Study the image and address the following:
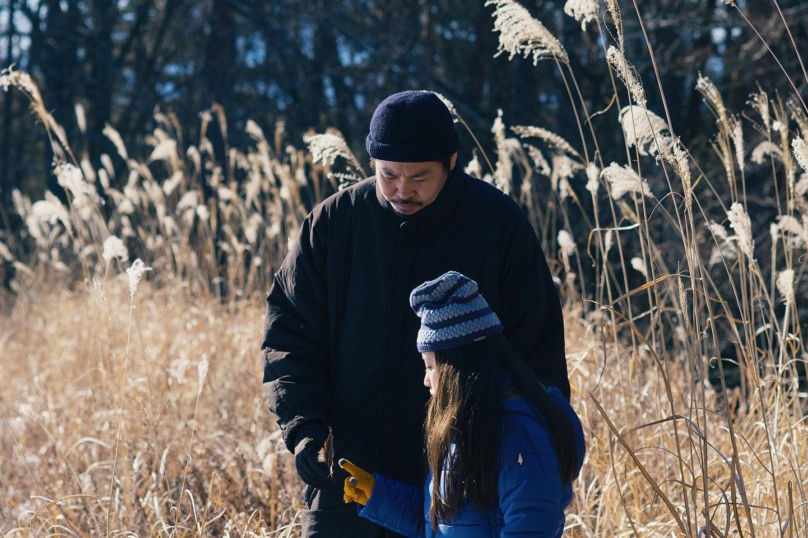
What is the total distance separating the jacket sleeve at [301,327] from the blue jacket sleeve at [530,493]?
63 cm

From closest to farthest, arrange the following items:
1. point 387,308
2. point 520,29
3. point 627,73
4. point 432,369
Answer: point 432,369
point 627,73
point 387,308
point 520,29

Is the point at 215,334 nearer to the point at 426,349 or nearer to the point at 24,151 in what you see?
the point at 426,349

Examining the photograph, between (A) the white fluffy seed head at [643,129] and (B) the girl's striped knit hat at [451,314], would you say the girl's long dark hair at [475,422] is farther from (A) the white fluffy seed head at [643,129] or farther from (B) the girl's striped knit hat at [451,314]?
(A) the white fluffy seed head at [643,129]

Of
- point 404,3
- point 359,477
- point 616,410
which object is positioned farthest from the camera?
point 404,3

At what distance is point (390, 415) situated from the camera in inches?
88.1

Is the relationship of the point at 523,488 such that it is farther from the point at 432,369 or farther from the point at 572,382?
Answer: the point at 572,382

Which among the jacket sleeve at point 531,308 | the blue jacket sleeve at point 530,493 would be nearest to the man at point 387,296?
the jacket sleeve at point 531,308

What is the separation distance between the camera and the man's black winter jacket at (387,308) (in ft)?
7.25

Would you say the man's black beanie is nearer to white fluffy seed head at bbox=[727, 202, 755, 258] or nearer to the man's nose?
the man's nose

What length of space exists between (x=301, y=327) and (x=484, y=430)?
73 cm

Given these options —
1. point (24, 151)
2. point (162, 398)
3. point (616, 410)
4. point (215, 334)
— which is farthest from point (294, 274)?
point (24, 151)

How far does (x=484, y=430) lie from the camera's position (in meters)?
1.81

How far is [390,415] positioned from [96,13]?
43.4 feet

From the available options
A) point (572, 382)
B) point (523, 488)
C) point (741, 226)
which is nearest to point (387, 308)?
point (523, 488)
